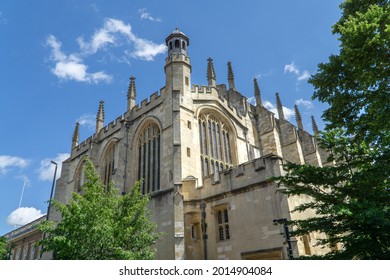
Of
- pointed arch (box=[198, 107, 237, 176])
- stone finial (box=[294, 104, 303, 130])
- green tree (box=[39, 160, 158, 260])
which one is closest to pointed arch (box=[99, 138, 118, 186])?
pointed arch (box=[198, 107, 237, 176])

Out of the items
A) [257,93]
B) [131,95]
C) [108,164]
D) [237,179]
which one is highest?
[257,93]

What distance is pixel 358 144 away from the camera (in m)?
9.56

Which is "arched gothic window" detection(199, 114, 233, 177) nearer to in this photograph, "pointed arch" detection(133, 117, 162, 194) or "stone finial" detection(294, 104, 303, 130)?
"pointed arch" detection(133, 117, 162, 194)

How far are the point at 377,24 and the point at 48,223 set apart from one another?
11.6 meters

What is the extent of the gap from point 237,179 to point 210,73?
551 inches

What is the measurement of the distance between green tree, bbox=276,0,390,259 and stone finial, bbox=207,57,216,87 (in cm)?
1674

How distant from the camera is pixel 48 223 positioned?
10648mm

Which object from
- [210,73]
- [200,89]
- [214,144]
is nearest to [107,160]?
[214,144]

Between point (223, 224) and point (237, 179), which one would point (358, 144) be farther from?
point (223, 224)

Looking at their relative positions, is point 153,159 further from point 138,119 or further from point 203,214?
point 203,214

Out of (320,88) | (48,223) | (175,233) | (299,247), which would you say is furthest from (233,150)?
(48,223)

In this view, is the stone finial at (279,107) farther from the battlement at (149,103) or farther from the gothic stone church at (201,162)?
the battlement at (149,103)

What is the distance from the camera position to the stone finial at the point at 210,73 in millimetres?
26375

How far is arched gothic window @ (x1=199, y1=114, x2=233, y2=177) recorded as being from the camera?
20.7 m
